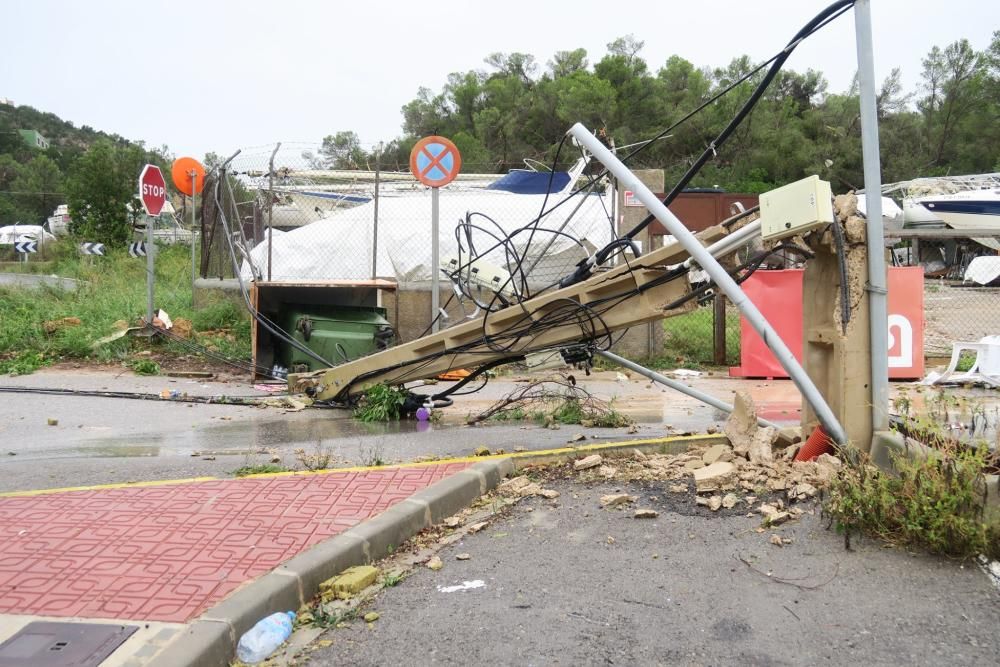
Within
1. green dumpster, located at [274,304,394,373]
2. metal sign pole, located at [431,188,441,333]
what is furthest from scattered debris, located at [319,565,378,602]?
metal sign pole, located at [431,188,441,333]

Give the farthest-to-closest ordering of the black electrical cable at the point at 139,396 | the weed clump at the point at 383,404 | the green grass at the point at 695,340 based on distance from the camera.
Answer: the green grass at the point at 695,340
the black electrical cable at the point at 139,396
the weed clump at the point at 383,404

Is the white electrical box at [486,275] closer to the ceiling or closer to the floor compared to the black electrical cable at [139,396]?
closer to the ceiling

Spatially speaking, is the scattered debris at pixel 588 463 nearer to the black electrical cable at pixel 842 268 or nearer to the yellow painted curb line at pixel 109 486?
the black electrical cable at pixel 842 268

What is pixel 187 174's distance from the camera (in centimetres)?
1323

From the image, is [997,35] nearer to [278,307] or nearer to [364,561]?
[278,307]

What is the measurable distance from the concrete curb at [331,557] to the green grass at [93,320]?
6.73 metres

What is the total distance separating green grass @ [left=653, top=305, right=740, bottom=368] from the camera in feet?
38.1

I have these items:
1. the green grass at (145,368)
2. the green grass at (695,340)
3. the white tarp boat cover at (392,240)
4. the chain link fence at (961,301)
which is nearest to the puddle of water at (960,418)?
the chain link fence at (961,301)

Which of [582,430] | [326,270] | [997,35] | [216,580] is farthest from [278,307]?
[997,35]

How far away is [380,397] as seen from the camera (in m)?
7.99

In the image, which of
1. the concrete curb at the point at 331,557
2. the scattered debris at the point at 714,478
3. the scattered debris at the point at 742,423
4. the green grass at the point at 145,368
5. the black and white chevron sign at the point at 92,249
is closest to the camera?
the concrete curb at the point at 331,557

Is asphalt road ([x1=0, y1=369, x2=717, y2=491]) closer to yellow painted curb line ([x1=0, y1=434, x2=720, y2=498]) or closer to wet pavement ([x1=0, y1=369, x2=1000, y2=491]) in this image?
wet pavement ([x1=0, y1=369, x2=1000, y2=491])

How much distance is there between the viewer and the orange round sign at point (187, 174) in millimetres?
13180

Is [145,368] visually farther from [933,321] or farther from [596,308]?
[933,321]
